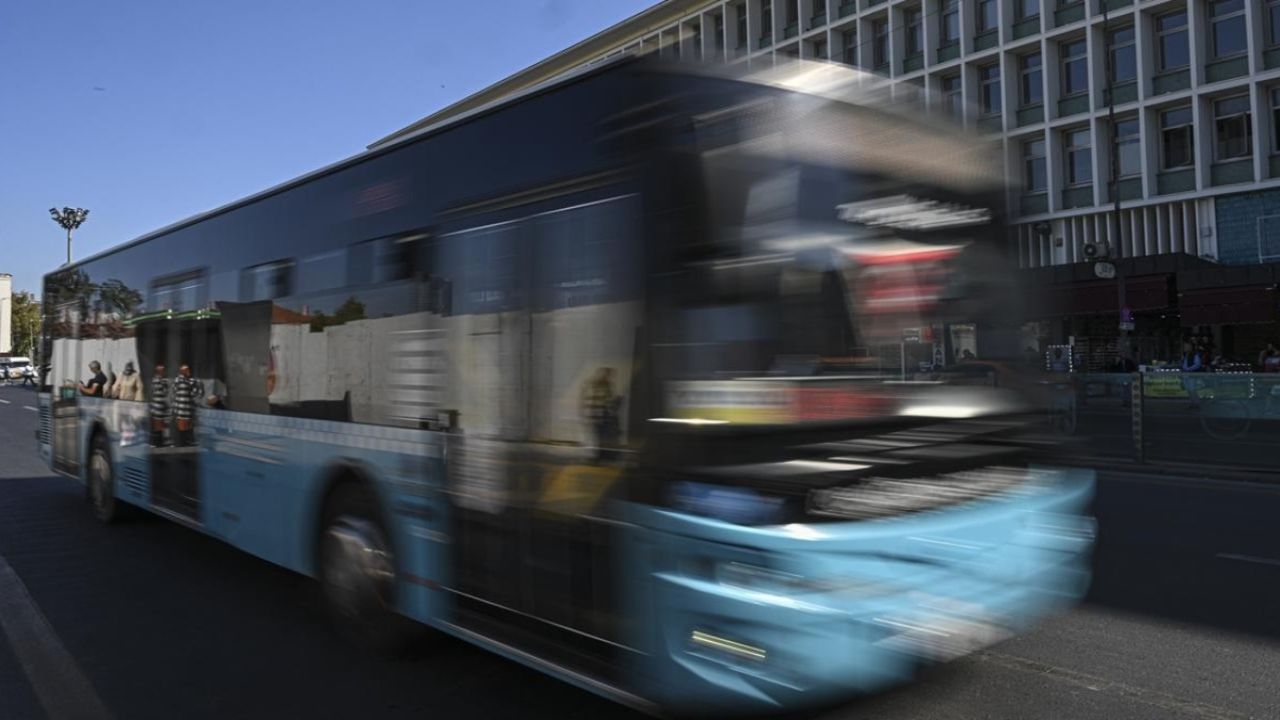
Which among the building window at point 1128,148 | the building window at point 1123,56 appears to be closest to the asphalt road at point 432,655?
the building window at point 1128,148

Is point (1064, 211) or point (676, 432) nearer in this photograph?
point (676, 432)

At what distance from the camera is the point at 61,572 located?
7.37 meters

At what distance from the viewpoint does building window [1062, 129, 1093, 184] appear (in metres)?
35.5

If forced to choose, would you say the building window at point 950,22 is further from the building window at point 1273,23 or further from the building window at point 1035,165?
the building window at point 1273,23

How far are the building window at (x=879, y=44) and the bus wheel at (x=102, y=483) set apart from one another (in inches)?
1494

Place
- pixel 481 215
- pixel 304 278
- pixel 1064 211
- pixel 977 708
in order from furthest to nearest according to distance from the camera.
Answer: pixel 1064 211 → pixel 304 278 → pixel 481 215 → pixel 977 708

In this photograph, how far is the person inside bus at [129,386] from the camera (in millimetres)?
8344

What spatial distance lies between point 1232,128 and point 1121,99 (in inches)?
155

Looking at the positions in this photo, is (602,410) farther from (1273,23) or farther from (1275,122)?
(1273,23)

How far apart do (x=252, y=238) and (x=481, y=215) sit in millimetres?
2840

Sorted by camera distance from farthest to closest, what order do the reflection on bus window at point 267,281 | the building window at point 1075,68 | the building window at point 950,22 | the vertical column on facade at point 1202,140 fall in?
the building window at point 950,22, the building window at point 1075,68, the vertical column on facade at point 1202,140, the reflection on bus window at point 267,281

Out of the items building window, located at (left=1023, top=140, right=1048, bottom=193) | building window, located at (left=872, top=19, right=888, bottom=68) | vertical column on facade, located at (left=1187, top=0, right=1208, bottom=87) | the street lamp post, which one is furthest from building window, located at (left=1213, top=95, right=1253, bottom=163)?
the street lamp post

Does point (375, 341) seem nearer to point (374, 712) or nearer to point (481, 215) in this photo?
point (481, 215)

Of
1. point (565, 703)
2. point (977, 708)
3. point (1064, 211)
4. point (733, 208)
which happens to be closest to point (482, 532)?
point (565, 703)
